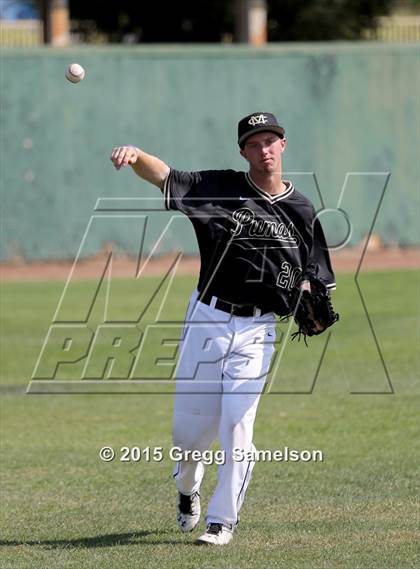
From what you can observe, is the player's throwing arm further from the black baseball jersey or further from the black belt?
the black belt

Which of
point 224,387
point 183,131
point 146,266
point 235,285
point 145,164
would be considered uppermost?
point 145,164

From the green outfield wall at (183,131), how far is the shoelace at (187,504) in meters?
15.6

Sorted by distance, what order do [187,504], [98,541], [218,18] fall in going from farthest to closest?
[218,18], [187,504], [98,541]

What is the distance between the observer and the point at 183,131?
23.4m

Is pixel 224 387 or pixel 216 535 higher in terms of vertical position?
pixel 224 387

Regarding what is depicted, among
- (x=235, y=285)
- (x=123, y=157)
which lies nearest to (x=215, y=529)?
(x=235, y=285)

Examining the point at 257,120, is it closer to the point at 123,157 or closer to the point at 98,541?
the point at 123,157

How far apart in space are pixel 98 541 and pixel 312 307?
1.82 m

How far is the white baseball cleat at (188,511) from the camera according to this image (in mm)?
7020

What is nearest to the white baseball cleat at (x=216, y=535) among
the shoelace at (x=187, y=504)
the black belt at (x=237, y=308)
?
the shoelace at (x=187, y=504)

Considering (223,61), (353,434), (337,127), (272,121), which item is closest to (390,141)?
(337,127)

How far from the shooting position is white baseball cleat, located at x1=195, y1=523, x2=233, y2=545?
6.58 meters

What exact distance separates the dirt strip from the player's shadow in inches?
582

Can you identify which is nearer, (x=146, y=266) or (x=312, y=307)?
(x=312, y=307)
